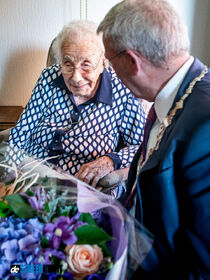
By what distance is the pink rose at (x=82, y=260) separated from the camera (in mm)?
516

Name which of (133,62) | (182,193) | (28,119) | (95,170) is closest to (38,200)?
(182,193)

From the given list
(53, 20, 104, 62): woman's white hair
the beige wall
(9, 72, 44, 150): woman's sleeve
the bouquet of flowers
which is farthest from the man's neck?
the beige wall

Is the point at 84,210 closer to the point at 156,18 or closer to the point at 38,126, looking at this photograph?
the point at 156,18

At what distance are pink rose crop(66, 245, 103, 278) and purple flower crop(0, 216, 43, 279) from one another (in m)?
0.06

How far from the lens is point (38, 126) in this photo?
171 centimetres

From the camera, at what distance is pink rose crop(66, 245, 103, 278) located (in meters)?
0.52

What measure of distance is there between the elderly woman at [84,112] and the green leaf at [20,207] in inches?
34.5

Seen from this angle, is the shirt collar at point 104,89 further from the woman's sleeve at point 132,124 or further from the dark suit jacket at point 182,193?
the dark suit jacket at point 182,193

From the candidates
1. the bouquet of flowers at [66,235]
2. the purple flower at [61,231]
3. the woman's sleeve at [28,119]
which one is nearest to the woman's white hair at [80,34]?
the woman's sleeve at [28,119]

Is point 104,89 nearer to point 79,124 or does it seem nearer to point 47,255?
point 79,124

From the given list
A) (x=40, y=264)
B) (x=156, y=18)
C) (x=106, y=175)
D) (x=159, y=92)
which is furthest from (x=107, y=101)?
(x=40, y=264)

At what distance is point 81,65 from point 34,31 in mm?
1004

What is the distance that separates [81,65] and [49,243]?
1193 mm

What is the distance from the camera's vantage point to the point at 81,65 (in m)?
1.58
